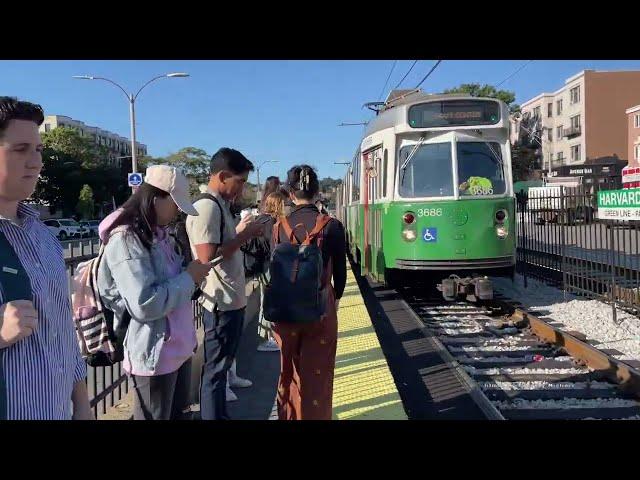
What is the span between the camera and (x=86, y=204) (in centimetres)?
4678

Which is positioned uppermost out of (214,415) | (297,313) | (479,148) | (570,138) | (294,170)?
(570,138)

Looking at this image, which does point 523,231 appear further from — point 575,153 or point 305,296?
point 575,153

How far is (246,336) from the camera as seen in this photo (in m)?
7.90

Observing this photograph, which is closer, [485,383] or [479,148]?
[485,383]

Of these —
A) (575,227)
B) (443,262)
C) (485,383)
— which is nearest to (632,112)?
(575,227)

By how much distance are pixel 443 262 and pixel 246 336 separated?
3364mm

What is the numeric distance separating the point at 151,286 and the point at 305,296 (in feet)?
3.86

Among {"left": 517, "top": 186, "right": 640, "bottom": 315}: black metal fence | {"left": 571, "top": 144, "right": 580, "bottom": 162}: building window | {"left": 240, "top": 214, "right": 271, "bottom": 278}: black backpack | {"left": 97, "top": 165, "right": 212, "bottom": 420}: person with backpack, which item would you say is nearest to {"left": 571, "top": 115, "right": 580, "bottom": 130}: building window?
{"left": 571, "top": 144, "right": 580, "bottom": 162}: building window

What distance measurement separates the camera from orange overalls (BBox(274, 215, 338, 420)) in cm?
387

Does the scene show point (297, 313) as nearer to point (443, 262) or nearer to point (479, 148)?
point (443, 262)

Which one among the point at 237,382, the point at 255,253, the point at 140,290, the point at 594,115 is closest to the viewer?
the point at 140,290

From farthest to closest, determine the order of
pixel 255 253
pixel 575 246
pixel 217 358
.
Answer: pixel 575 246 → pixel 255 253 → pixel 217 358

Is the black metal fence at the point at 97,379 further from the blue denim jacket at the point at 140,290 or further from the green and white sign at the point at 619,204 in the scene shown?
the green and white sign at the point at 619,204

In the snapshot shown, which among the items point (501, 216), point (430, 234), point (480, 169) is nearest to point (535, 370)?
point (430, 234)
